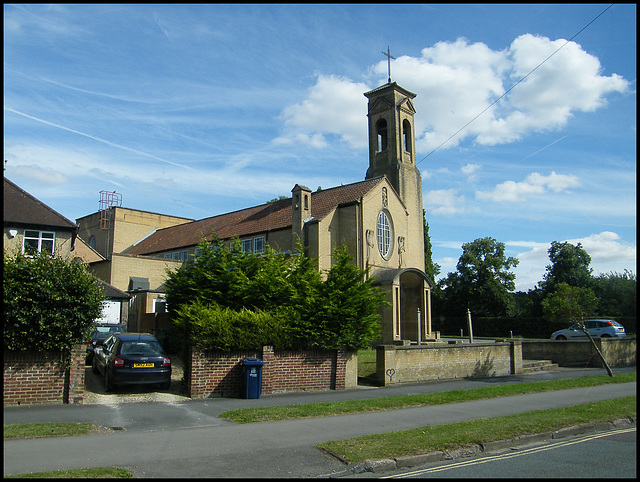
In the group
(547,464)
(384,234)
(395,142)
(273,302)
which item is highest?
(395,142)

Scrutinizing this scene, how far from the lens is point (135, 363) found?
1380cm

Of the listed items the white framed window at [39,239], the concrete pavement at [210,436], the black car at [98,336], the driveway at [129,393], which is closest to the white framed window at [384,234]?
the black car at [98,336]

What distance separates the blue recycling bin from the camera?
556 inches

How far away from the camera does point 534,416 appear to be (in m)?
11.2

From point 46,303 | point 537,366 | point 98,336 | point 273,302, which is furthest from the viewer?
point 537,366

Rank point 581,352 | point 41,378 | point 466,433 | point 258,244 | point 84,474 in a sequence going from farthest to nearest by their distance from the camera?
1. point 258,244
2. point 581,352
3. point 41,378
4. point 466,433
5. point 84,474

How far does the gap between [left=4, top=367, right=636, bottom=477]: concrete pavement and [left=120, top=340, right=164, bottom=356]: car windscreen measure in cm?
183

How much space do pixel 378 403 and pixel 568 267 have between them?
5971 centimetres

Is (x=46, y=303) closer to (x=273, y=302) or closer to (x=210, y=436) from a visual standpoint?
(x=210, y=436)

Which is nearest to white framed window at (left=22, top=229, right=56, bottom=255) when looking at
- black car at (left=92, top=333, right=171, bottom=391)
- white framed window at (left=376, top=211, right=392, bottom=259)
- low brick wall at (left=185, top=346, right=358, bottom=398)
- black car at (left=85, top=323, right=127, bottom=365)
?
black car at (left=85, top=323, right=127, bottom=365)

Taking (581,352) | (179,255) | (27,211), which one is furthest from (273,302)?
(179,255)

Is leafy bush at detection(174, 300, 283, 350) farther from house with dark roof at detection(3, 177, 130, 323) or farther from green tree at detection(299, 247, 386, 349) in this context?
house with dark roof at detection(3, 177, 130, 323)

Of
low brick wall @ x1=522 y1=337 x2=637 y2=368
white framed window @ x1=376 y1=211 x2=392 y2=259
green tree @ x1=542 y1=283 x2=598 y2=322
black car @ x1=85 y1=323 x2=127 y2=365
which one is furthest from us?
green tree @ x1=542 y1=283 x2=598 y2=322

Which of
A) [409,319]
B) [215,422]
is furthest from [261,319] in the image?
[409,319]
